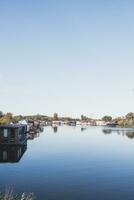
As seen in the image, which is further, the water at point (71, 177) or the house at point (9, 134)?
the house at point (9, 134)

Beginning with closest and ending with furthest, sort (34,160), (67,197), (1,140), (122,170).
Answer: (67,197) → (122,170) → (34,160) → (1,140)

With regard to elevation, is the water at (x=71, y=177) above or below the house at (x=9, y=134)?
below

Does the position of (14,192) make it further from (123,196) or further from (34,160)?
(34,160)

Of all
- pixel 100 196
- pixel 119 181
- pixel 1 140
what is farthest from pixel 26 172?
pixel 1 140

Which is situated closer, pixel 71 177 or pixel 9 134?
pixel 71 177

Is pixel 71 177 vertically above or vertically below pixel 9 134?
below

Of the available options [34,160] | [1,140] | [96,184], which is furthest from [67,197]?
[1,140]

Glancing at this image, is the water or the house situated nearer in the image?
the water

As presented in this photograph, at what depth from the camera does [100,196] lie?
3538cm

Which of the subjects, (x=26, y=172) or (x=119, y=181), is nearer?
(x=119, y=181)

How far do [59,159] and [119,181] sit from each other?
74.9ft

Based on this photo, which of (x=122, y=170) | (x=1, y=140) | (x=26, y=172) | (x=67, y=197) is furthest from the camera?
(x=1, y=140)

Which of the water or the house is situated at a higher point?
the house

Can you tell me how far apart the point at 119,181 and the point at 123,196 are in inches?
314
